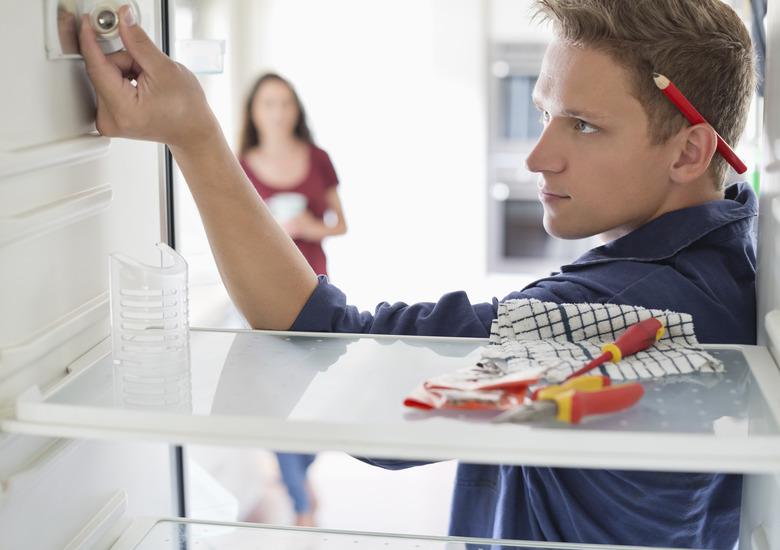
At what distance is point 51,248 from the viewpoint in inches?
34.2

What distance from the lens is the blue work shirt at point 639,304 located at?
105 centimetres

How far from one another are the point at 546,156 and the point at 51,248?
1.74ft

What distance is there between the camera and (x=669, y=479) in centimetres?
106

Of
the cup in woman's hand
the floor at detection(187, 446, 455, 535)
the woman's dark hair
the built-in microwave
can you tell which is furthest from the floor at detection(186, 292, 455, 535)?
the built-in microwave

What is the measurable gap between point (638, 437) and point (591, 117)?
522 millimetres

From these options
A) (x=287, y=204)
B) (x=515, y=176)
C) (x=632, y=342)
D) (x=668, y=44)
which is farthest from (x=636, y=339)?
(x=515, y=176)

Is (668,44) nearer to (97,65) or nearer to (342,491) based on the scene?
(97,65)

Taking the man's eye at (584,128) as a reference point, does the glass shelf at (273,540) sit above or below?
below

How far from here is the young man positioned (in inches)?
41.5

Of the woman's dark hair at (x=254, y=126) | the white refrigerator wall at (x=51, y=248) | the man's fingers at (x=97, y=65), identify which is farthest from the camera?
the woman's dark hair at (x=254, y=126)

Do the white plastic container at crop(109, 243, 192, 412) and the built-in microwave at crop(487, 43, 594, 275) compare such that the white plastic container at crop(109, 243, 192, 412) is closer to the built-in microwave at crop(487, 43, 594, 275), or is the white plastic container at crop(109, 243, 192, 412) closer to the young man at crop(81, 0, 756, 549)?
the young man at crop(81, 0, 756, 549)

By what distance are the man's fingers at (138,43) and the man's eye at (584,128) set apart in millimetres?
447

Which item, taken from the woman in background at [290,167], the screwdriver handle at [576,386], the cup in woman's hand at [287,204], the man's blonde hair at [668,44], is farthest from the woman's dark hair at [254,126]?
the screwdriver handle at [576,386]

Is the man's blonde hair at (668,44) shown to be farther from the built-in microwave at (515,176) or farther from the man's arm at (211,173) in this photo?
the built-in microwave at (515,176)
